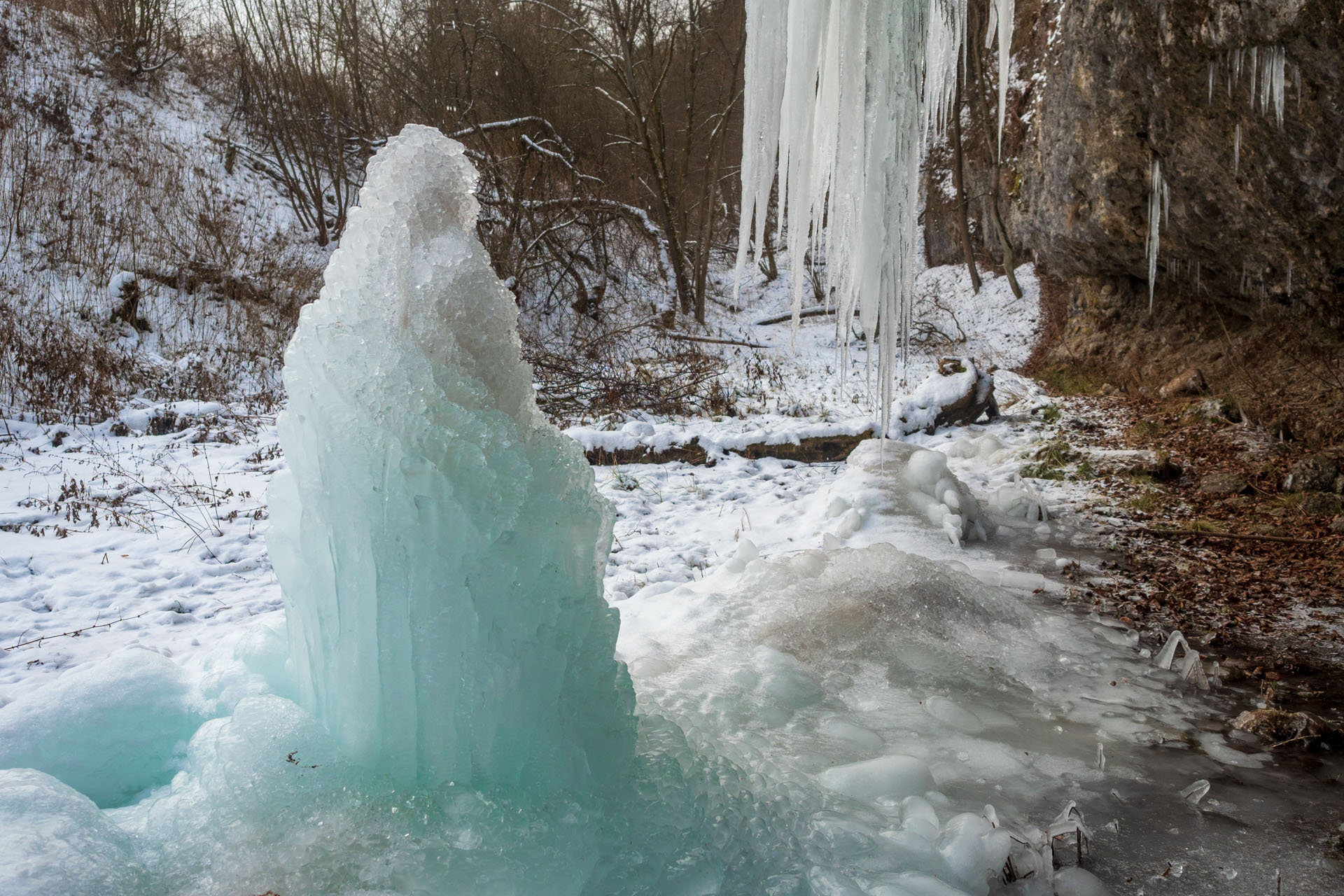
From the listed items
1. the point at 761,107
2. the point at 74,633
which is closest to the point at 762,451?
the point at 761,107

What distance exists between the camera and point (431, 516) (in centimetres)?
183

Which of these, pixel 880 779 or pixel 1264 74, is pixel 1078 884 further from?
pixel 1264 74

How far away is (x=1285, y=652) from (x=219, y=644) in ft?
13.4

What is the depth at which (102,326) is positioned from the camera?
9078 mm

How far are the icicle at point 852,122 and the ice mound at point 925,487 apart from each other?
5.03 feet

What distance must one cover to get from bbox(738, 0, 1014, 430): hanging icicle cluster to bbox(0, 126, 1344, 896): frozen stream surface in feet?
4.49

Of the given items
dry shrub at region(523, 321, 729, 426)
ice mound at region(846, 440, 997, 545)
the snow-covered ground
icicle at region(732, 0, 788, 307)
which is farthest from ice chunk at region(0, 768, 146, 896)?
dry shrub at region(523, 321, 729, 426)

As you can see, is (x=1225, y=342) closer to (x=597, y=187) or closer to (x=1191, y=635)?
(x=1191, y=635)

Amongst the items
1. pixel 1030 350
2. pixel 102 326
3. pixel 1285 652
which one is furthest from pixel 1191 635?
pixel 102 326

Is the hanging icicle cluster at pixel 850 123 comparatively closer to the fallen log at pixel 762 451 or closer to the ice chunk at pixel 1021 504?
the ice chunk at pixel 1021 504

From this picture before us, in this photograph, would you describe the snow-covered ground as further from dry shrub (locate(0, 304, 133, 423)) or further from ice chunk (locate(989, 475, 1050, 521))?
dry shrub (locate(0, 304, 133, 423))

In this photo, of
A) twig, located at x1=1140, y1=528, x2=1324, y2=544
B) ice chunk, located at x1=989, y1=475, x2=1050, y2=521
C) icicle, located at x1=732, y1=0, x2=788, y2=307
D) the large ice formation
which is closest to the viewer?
the large ice formation

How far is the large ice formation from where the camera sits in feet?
5.98

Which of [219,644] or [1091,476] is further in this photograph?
[1091,476]
